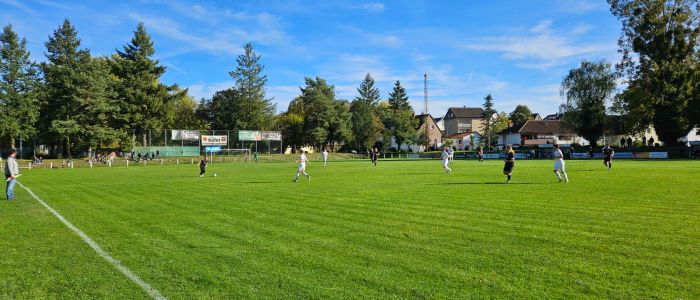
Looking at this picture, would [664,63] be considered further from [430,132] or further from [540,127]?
[430,132]

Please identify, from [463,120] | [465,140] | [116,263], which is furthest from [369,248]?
[463,120]

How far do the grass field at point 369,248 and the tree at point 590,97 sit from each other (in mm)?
59364

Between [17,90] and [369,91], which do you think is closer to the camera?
[17,90]

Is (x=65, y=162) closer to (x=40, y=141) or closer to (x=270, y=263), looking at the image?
(x=40, y=141)

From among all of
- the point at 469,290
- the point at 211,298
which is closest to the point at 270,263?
the point at 211,298

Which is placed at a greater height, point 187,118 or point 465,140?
point 187,118

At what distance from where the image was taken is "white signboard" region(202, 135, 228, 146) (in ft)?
209

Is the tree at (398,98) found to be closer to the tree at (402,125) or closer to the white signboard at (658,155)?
the tree at (402,125)

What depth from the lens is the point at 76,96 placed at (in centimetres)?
5803

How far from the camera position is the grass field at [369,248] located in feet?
18.1

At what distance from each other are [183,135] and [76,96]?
45.7 ft

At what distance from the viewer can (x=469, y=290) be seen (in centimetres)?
530

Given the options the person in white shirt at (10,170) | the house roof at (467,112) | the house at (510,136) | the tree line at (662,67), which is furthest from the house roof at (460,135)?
the person in white shirt at (10,170)

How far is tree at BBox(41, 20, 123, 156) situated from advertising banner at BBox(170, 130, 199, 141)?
271 inches
